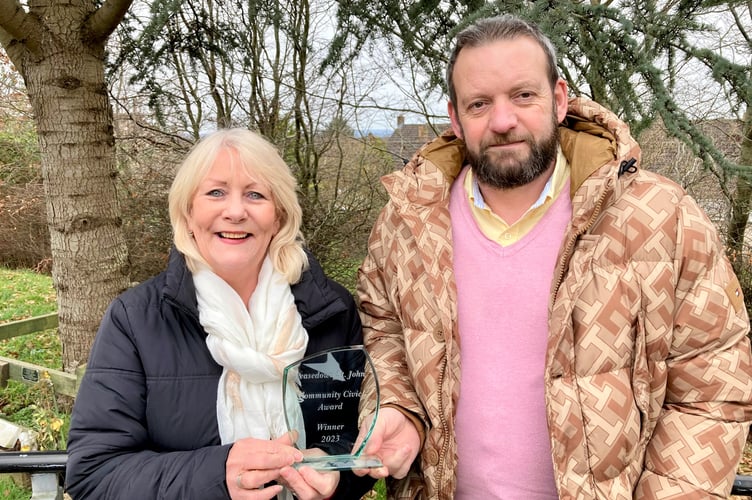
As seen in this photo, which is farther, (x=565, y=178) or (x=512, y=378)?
(x=565, y=178)

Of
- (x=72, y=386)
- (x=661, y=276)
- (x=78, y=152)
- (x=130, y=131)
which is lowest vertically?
(x=72, y=386)

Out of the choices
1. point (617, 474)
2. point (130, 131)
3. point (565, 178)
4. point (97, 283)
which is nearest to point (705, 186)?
point (565, 178)

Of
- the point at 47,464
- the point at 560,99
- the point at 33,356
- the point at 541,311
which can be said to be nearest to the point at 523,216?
the point at 541,311

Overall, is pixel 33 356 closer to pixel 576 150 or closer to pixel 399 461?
pixel 399 461

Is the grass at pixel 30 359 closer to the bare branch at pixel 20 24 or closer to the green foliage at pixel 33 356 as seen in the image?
the green foliage at pixel 33 356

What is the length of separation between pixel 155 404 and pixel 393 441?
2.44ft

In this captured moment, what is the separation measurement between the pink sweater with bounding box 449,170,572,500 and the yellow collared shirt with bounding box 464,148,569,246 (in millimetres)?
32

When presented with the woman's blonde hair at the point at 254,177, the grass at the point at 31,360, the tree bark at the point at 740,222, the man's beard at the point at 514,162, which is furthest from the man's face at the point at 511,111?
the tree bark at the point at 740,222

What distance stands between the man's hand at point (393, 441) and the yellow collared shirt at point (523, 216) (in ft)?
2.24

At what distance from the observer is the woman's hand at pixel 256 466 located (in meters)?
1.52

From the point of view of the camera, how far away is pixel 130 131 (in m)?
6.20

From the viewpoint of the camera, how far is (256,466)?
60.2 inches

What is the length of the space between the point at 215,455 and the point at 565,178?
4.70 ft

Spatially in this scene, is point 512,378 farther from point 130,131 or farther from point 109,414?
point 130,131
